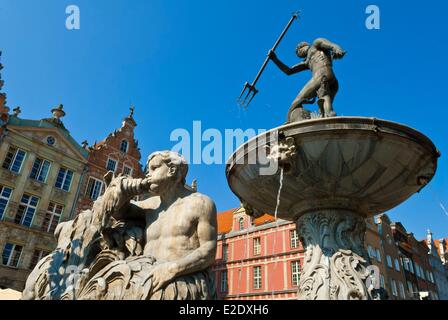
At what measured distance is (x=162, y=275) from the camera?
219 centimetres

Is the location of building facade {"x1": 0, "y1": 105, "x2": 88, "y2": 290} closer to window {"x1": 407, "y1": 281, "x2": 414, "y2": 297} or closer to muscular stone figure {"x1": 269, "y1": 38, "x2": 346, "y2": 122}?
muscular stone figure {"x1": 269, "y1": 38, "x2": 346, "y2": 122}

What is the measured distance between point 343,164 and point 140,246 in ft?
7.23

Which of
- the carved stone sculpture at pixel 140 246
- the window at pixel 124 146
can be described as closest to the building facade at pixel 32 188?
the window at pixel 124 146

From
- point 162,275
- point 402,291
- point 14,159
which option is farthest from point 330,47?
point 402,291

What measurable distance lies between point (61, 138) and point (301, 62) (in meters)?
19.8

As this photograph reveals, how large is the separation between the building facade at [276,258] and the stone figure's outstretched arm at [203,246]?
19428 millimetres

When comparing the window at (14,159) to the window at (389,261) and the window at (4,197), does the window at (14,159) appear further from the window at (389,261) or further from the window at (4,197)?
the window at (389,261)

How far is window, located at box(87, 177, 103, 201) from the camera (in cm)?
2155

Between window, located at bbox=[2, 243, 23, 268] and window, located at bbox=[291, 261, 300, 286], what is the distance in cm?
1726

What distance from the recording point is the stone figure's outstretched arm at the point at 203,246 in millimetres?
2226

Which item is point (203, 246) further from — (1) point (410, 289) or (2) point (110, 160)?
(1) point (410, 289)

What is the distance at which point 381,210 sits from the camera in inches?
172
